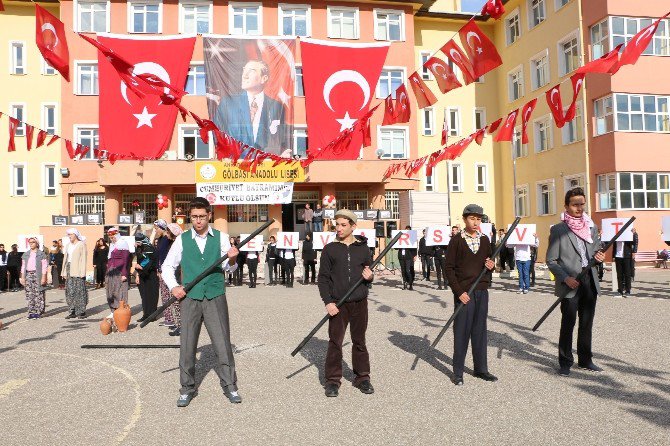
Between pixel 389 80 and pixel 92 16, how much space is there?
56.4 ft

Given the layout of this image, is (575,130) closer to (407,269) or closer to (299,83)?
(299,83)

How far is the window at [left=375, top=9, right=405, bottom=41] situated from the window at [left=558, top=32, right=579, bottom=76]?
9070 millimetres

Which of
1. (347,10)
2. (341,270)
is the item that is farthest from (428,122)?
(341,270)

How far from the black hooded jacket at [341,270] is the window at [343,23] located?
30.3 meters

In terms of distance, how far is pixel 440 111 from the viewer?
3853 cm

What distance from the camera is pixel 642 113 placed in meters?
28.1

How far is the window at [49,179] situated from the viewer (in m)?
34.7

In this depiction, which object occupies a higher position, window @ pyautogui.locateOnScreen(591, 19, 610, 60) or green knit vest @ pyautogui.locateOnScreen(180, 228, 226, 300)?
A: window @ pyautogui.locateOnScreen(591, 19, 610, 60)

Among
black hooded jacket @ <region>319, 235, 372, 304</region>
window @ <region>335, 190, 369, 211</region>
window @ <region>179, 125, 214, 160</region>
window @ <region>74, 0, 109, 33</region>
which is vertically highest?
window @ <region>74, 0, 109, 33</region>

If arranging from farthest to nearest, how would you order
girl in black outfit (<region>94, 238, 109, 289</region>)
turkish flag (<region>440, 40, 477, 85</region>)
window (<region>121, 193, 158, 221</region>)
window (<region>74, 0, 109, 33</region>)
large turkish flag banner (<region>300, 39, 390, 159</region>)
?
window (<region>74, 0, 109, 33</region>) < window (<region>121, 193, 158, 221</region>) < large turkish flag banner (<region>300, 39, 390, 159</region>) < girl in black outfit (<region>94, 238, 109, 289</region>) < turkish flag (<region>440, 40, 477, 85</region>)

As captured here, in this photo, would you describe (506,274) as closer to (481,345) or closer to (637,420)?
(481,345)

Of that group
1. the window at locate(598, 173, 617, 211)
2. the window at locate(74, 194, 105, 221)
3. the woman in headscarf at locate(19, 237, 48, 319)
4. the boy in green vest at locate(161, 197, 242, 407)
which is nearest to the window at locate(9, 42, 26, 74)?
the window at locate(74, 194, 105, 221)

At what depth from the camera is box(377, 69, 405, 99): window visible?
34344 mm

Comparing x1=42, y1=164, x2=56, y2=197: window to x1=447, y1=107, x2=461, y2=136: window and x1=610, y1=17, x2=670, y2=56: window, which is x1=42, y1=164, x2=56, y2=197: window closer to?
x1=447, y1=107, x2=461, y2=136: window
